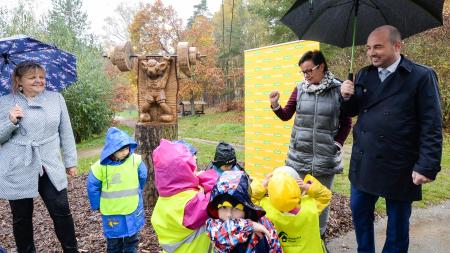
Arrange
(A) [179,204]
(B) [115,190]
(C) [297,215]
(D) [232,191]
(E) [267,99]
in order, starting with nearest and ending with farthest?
(D) [232,191] < (A) [179,204] < (C) [297,215] < (B) [115,190] < (E) [267,99]

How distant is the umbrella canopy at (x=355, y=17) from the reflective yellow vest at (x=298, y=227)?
1.30 metres

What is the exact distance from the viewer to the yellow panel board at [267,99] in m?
4.20

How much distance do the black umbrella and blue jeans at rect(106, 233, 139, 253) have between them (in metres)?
2.18

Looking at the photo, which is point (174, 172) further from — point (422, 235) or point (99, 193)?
point (422, 235)

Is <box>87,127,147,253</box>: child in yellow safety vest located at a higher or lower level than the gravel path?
higher

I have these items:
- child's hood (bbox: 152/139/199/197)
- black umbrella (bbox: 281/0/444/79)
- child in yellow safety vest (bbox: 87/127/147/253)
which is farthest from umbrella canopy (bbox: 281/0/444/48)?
child in yellow safety vest (bbox: 87/127/147/253)

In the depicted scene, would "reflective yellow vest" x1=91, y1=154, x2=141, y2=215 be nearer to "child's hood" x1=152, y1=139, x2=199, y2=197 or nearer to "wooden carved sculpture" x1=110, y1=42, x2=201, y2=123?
"child's hood" x1=152, y1=139, x2=199, y2=197

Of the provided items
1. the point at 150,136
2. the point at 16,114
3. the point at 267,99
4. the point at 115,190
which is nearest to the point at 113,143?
the point at 115,190

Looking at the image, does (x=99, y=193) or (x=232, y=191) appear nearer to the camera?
(x=232, y=191)

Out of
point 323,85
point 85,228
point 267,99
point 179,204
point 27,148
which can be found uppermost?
point 323,85

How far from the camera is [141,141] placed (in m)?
4.07

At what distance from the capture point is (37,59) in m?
2.89

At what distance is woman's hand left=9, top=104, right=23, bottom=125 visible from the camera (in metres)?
2.46

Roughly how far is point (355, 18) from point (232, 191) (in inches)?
60.7
